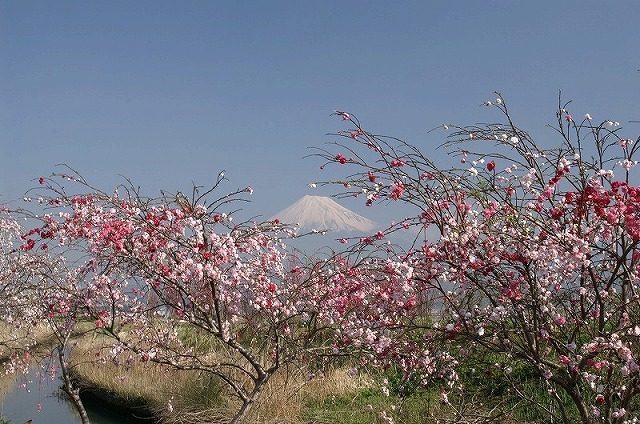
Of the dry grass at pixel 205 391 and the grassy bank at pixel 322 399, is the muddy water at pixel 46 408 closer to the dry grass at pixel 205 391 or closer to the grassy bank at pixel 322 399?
the dry grass at pixel 205 391

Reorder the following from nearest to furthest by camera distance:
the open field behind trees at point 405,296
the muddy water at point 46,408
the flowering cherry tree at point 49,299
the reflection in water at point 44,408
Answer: the open field behind trees at point 405,296
the flowering cherry tree at point 49,299
the muddy water at point 46,408
the reflection in water at point 44,408

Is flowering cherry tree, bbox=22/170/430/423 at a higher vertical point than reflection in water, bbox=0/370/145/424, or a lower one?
higher

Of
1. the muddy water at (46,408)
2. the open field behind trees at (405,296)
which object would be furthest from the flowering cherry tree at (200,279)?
the muddy water at (46,408)

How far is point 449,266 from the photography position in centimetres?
472

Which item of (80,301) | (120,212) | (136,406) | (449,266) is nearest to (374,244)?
(449,266)

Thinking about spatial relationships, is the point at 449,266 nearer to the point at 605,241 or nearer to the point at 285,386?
the point at 605,241

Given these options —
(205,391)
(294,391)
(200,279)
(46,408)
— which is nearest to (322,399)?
(294,391)

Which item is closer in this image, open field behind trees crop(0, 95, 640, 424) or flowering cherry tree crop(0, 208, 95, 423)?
→ open field behind trees crop(0, 95, 640, 424)

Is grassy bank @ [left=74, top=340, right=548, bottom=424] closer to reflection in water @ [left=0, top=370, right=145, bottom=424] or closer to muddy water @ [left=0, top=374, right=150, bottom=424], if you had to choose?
muddy water @ [left=0, top=374, right=150, bottom=424]

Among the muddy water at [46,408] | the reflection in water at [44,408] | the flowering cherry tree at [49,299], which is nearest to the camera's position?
the flowering cherry tree at [49,299]

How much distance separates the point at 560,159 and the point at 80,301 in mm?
5576

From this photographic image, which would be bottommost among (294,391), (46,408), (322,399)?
(46,408)

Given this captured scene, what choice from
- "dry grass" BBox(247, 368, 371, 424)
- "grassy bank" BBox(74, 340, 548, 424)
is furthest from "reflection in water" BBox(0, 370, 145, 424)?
"dry grass" BBox(247, 368, 371, 424)

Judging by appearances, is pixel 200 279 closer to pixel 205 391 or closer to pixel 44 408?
pixel 205 391
